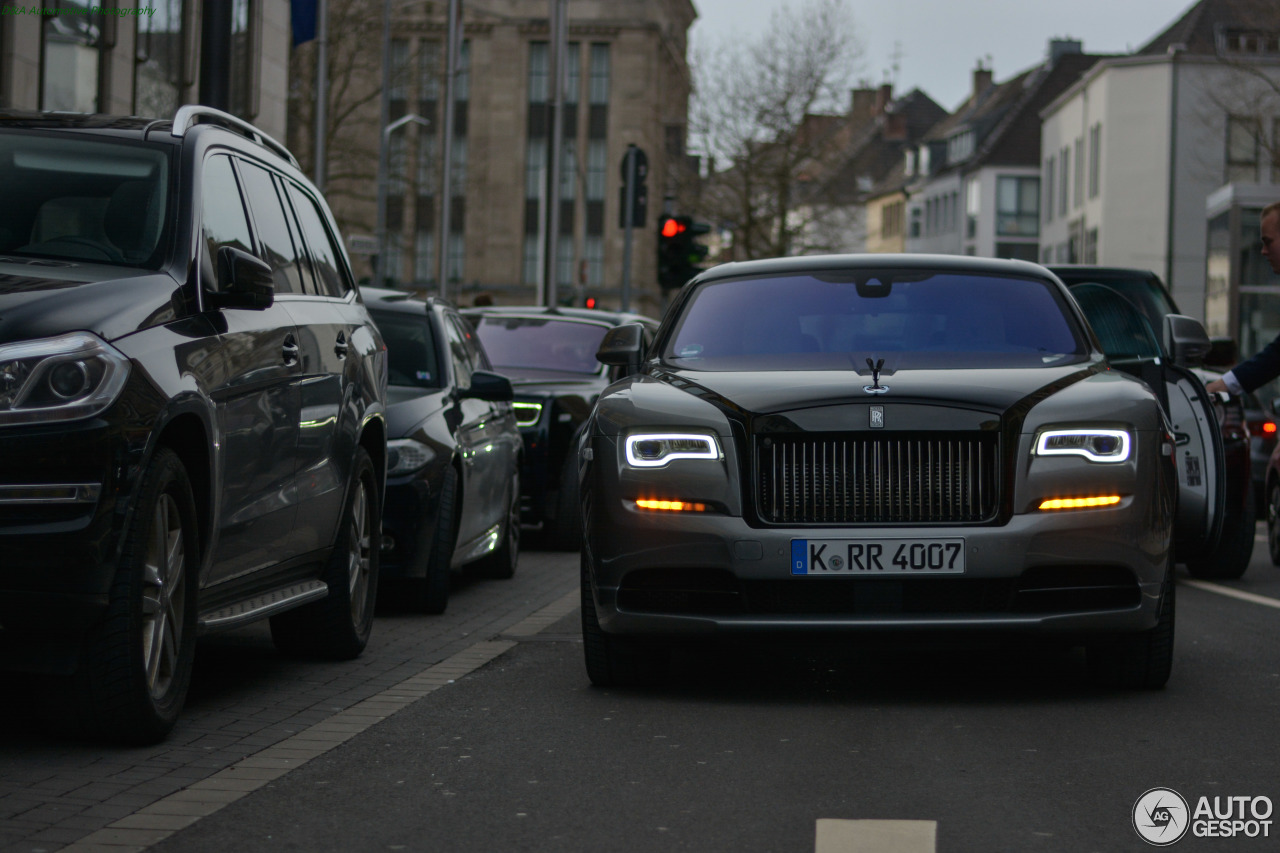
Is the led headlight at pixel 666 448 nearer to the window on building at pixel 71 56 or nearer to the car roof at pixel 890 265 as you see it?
the car roof at pixel 890 265

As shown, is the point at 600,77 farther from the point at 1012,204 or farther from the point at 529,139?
the point at 1012,204

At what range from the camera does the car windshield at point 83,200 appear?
6367 millimetres

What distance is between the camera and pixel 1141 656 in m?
7.26

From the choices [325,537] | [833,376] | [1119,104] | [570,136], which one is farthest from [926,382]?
[570,136]

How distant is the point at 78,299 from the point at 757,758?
2.32 meters

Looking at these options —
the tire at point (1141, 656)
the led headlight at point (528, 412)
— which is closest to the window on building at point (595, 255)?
the led headlight at point (528, 412)

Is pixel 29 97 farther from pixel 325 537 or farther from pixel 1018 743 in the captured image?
pixel 1018 743

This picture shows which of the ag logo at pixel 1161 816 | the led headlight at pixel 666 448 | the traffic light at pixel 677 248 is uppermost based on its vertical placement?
the traffic light at pixel 677 248

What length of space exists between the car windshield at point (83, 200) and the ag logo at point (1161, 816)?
3.31m

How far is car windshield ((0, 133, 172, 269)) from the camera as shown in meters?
6.37

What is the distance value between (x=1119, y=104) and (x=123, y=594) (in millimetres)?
66457

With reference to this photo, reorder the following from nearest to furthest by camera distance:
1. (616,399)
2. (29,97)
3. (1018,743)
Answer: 1. (1018,743)
2. (616,399)
3. (29,97)

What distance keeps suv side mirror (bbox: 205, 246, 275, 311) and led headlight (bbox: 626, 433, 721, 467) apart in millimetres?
1358

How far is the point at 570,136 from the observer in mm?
83438
